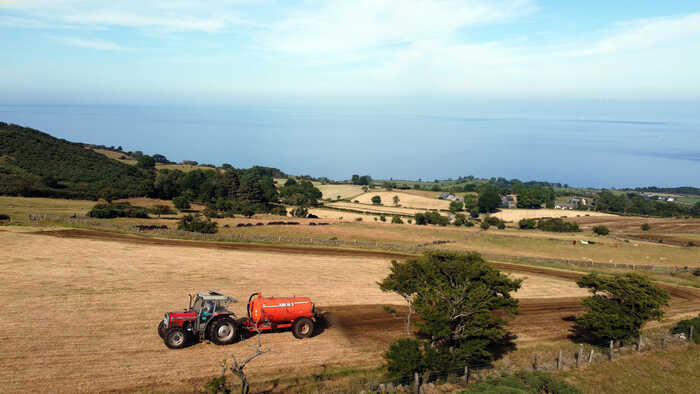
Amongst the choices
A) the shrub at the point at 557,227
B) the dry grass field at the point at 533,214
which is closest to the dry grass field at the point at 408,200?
the dry grass field at the point at 533,214

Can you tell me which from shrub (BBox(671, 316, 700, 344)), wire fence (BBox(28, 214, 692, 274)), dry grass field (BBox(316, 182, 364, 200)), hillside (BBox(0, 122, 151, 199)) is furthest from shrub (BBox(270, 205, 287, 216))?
shrub (BBox(671, 316, 700, 344))

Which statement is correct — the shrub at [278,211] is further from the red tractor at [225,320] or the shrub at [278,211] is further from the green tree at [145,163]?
the red tractor at [225,320]

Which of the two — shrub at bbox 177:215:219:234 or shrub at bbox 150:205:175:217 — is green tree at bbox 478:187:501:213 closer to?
shrub at bbox 150:205:175:217

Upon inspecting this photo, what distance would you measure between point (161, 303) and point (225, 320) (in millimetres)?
8636

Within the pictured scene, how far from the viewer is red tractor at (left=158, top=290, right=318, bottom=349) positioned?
21844mm

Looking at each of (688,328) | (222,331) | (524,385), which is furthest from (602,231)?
(222,331)

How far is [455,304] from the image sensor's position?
21891mm

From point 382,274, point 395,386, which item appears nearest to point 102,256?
point 382,274

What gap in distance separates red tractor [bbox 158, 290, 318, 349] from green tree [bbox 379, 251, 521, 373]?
215 inches

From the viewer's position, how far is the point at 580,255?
63125 mm

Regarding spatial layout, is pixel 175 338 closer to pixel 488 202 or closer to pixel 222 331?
pixel 222 331

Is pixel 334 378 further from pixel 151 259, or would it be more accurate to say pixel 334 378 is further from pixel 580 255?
pixel 580 255

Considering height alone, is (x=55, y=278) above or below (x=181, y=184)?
below

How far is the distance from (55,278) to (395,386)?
1086 inches
